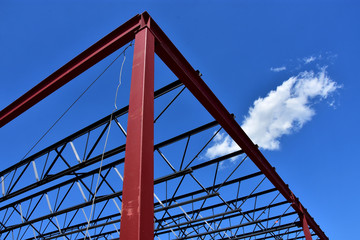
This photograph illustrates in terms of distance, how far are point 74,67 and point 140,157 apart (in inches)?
157

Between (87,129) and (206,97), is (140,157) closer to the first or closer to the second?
(206,97)

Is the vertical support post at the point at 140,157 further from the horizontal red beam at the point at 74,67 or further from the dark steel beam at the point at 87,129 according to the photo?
the dark steel beam at the point at 87,129

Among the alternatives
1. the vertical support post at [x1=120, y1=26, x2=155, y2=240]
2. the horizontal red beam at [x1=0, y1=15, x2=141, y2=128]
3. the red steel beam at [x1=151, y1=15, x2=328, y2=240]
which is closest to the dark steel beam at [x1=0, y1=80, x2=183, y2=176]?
the red steel beam at [x1=151, y1=15, x2=328, y2=240]

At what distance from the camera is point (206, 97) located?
7234 millimetres

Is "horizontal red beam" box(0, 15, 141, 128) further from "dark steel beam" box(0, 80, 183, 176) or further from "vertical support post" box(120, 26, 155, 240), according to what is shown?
"dark steel beam" box(0, 80, 183, 176)

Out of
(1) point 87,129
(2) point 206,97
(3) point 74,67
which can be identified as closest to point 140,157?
(3) point 74,67

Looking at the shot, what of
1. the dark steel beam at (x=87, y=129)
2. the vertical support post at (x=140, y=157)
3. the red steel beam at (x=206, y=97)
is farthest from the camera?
the dark steel beam at (x=87, y=129)

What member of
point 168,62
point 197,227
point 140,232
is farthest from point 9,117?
point 197,227

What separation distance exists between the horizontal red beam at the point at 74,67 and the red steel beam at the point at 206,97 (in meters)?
0.63

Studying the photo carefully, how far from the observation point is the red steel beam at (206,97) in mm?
5711

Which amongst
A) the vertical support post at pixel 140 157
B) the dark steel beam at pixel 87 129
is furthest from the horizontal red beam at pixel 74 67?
the dark steel beam at pixel 87 129

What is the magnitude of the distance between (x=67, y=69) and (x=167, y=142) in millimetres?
4895

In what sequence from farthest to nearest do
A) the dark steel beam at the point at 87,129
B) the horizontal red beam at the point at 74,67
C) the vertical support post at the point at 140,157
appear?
the dark steel beam at the point at 87,129 < the horizontal red beam at the point at 74,67 < the vertical support post at the point at 140,157

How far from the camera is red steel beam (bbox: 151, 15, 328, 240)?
5.71m
